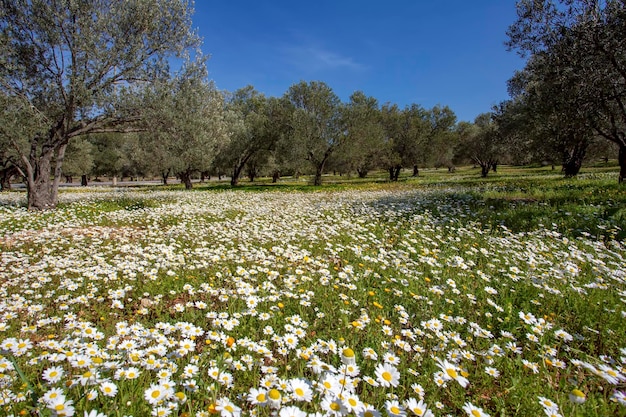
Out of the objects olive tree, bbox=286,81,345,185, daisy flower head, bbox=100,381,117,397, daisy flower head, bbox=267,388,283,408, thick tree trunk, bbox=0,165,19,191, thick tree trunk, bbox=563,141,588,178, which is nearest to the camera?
daisy flower head, bbox=267,388,283,408

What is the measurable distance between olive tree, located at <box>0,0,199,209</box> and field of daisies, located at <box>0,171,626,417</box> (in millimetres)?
8505

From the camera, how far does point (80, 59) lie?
45.3 ft

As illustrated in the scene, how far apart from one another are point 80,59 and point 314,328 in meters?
16.8

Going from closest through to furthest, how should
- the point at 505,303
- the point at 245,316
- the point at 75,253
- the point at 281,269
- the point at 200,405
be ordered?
1. the point at 200,405
2. the point at 245,316
3. the point at 505,303
4. the point at 281,269
5. the point at 75,253

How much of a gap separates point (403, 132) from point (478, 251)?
164 ft

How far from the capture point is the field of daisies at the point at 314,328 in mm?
2463

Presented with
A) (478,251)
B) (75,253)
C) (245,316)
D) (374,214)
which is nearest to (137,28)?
(75,253)

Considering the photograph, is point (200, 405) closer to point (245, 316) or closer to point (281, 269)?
point (245, 316)

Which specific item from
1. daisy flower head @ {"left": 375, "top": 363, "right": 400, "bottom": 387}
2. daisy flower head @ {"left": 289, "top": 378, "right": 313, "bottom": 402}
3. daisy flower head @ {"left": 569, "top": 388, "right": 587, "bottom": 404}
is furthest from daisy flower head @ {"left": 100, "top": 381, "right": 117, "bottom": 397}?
daisy flower head @ {"left": 569, "top": 388, "right": 587, "bottom": 404}

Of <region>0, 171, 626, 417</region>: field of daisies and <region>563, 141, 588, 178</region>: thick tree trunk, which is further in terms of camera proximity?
<region>563, 141, 588, 178</region>: thick tree trunk

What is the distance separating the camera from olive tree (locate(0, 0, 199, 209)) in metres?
13.4

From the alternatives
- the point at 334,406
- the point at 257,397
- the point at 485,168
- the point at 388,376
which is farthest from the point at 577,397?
the point at 485,168

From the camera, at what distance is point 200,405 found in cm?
257

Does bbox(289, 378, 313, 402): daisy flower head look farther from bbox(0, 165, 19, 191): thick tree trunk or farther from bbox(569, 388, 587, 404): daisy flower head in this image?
bbox(0, 165, 19, 191): thick tree trunk
